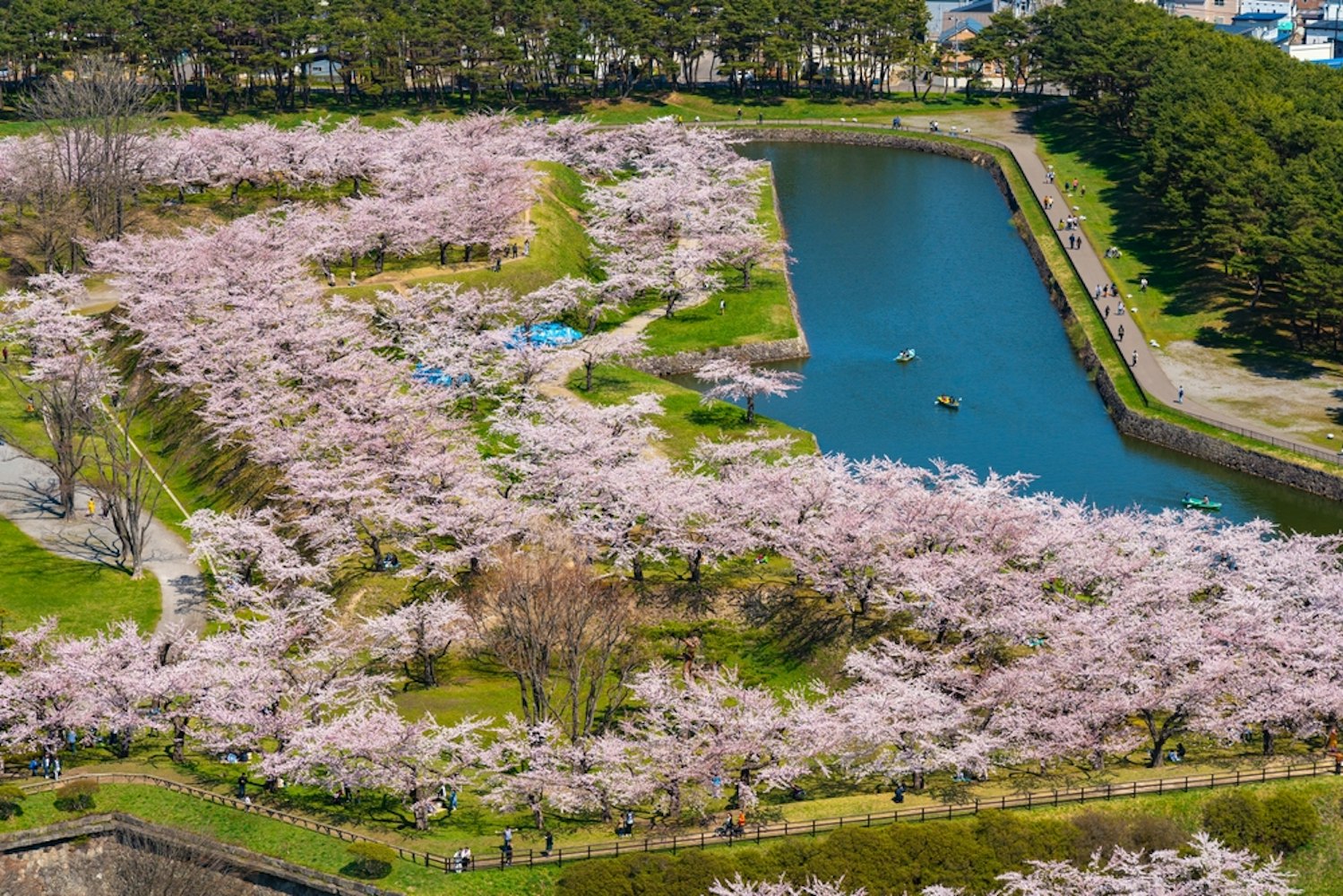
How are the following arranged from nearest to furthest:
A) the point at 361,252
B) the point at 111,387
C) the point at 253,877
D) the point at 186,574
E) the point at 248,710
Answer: the point at 253,877 → the point at 248,710 → the point at 186,574 → the point at 111,387 → the point at 361,252

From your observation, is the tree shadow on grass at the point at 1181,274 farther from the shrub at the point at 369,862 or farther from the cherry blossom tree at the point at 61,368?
the shrub at the point at 369,862

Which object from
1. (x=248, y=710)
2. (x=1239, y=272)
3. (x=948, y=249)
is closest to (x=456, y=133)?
(x=948, y=249)

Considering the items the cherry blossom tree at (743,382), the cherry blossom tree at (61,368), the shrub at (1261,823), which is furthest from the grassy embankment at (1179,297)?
the cherry blossom tree at (61,368)

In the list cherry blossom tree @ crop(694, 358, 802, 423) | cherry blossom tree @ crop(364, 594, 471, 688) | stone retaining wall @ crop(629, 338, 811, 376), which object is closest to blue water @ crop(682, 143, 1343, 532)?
stone retaining wall @ crop(629, 338, 811, 376)

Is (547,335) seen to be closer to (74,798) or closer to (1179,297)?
(1179,297)

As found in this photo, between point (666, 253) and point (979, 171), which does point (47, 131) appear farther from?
point (979, 171)

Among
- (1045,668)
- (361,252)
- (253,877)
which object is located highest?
(361,252)

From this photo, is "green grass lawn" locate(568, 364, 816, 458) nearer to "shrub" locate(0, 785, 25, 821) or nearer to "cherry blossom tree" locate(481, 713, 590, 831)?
"cherry blossom tree" locate(481, 713, 590, 831)
